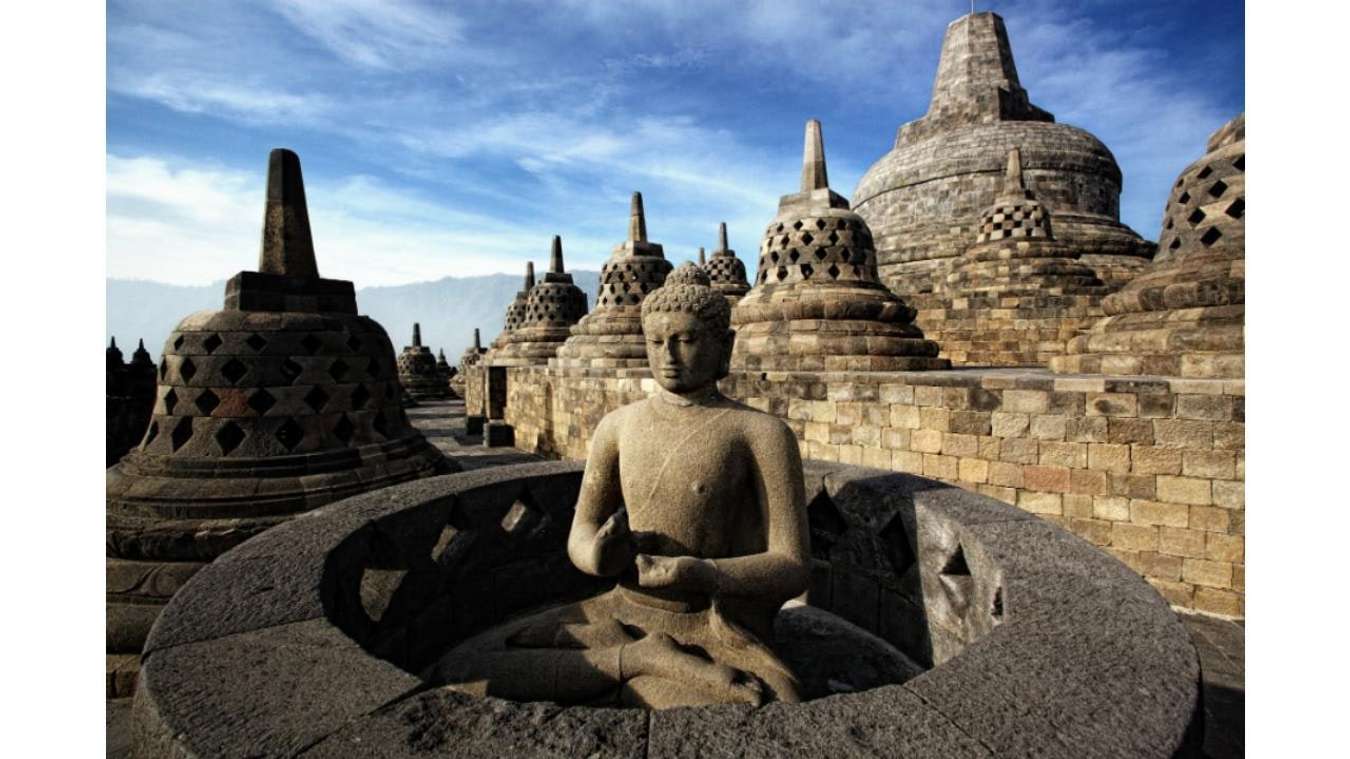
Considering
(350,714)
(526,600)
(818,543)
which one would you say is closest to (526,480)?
(526,600)

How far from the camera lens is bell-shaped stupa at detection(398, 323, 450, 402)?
24.3 m

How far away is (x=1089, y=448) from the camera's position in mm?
5172

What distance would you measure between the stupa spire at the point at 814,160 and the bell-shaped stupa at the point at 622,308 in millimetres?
4122

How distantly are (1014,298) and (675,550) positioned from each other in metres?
12.3

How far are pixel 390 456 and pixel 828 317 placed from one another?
5.60m

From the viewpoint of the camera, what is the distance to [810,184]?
9.02 metres

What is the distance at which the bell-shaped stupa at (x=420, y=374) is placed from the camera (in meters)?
24.3

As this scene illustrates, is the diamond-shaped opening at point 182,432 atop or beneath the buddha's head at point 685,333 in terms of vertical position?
beneath

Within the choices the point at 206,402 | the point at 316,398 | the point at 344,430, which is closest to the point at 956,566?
the point at 344,430

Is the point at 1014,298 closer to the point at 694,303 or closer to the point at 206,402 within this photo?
the point at 694,303

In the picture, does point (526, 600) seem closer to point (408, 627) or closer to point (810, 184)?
point (408, 627)

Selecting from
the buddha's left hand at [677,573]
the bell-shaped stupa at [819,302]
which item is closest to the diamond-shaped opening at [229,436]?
the buddha's left hand at [677,573]

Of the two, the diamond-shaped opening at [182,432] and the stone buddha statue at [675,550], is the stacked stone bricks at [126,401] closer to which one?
the diamond-shaped opening at [182,432]

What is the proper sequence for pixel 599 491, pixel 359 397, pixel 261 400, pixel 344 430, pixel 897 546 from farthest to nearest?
1. pixel 359 397
2. pixel 344 430
3. pixel 261 400
4. pixel 897 546
5. pixel 599 491
